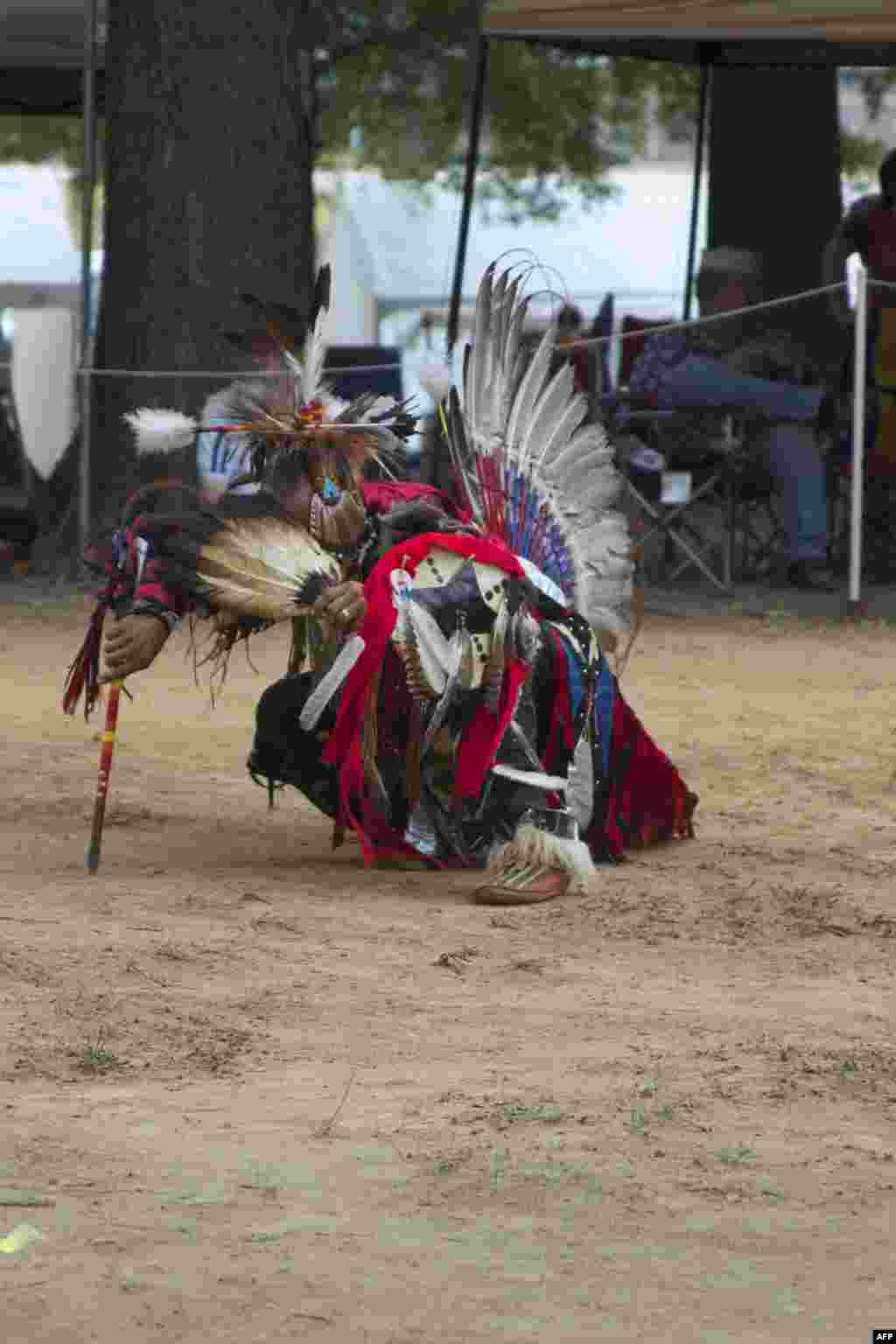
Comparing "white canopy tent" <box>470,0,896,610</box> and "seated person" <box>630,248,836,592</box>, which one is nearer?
"white canopy tent" <box>470,0,896,610</box>

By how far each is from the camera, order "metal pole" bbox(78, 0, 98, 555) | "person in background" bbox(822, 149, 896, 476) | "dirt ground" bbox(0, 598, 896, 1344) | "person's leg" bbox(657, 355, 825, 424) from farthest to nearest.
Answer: "metal pole" bbox(78, 0, 98, 555) < "person in background" bbox(822, 149, 896, 476) < "person's leg" bbox(657, 355, 825, 424) < "dirt ground" bbox(0, 598, 896, 1344)

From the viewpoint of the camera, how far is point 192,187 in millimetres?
12508

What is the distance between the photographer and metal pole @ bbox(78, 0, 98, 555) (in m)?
12.4

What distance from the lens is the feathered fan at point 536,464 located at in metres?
6.50

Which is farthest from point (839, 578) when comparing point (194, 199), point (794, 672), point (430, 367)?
point (430, 367)

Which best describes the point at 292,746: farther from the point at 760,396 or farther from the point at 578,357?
the point at 578,357

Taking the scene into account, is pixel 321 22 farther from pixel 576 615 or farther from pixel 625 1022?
pixel 625 1022

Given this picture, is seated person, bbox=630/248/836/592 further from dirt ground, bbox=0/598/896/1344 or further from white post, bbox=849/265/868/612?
dirt ground, bbox=0/598/896/1344

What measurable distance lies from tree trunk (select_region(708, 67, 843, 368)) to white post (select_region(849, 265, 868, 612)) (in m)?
5.12

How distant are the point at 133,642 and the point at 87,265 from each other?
721cm

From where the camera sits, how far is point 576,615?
6.52 meters

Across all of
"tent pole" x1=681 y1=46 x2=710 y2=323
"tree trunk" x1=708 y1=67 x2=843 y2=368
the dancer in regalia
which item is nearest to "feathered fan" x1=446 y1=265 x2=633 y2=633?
the dancer in regalia

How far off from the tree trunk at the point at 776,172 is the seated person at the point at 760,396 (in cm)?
429

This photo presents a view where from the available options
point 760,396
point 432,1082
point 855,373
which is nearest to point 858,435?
point 855,373
